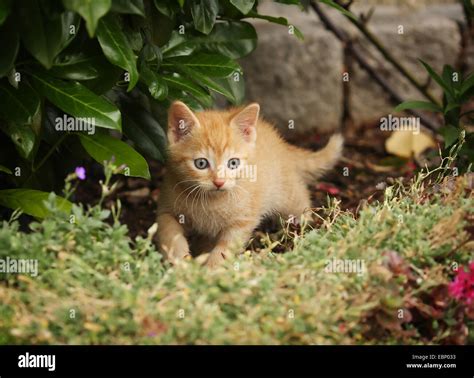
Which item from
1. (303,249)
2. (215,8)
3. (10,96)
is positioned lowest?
(303,249)

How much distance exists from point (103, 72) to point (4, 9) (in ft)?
1.87

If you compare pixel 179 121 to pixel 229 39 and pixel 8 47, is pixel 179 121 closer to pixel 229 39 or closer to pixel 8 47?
pixel 229 39

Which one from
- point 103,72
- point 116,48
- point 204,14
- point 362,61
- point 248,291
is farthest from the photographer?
point 362,61

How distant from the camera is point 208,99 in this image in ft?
11.8

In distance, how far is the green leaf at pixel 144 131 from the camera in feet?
12.0

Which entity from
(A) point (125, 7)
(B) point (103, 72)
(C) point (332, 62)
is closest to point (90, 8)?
(A) point (125, 7)

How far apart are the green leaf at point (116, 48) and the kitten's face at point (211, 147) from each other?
0.47 metres

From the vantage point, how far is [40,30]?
9.70ft

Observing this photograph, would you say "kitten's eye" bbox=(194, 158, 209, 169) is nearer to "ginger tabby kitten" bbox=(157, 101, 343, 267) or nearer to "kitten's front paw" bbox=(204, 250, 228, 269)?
"ginger tabby kitten" bbox=(157, 101, 343, 267)

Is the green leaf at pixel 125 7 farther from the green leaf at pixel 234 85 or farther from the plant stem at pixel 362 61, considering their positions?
the plant stem at pixel 362 61

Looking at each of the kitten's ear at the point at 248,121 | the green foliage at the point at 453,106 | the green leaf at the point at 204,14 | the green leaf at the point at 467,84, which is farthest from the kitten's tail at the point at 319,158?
the green leaf at the point at 204,14
